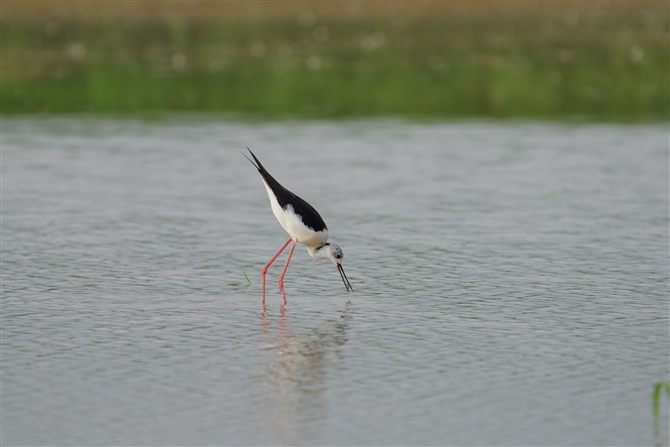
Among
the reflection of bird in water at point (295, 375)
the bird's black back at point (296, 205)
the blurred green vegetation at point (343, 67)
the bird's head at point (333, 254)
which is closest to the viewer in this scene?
the reflection of bird in water at point (295, 375)

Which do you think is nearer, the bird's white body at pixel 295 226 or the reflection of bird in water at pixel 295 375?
the reflection of bird in water at pixel 295 375

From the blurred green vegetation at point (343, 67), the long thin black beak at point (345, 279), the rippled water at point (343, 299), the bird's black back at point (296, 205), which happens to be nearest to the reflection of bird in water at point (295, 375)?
the rippled water at point (343, 299)

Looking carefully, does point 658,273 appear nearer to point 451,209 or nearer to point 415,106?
point 451,209

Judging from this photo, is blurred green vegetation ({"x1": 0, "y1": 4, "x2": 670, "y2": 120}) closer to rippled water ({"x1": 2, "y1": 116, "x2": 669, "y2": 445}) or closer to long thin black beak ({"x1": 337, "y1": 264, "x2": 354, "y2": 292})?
rippled water ({"x1": 2, "y1": 116, "x2": 669, "y2": 445})

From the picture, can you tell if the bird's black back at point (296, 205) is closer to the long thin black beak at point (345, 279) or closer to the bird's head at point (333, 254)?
the bird's head at point (333, 254)

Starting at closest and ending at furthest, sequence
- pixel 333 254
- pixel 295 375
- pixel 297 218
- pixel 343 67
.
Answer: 1. pixel 295 375
2. pixel 297 218
3. pixel 333 254
4. pixel 343 67

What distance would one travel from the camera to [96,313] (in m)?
9.10

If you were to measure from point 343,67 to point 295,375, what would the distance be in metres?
19.3

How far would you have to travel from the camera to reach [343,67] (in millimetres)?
26453

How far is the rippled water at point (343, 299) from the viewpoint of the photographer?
22.6 ft

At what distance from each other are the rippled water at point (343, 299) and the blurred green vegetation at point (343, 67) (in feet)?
15.6

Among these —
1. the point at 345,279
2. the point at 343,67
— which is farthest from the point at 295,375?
the point at 343,67

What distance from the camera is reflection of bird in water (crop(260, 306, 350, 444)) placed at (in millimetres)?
6656

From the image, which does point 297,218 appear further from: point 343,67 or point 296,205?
point 343,67
